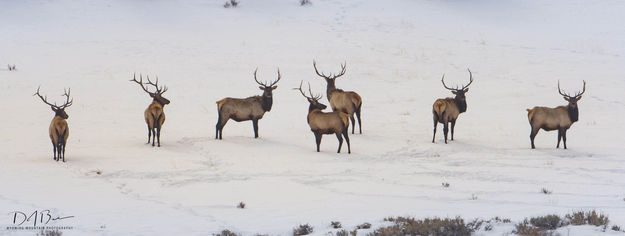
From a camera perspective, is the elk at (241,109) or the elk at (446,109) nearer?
the elk at (446,109)

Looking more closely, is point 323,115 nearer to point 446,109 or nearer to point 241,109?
point 241,109

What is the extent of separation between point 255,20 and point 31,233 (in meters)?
23.1

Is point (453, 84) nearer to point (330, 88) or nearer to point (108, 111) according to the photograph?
point (330, 88)

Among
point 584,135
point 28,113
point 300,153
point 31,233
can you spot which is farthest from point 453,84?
point 31,233

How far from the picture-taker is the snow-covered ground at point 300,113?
11.3 m

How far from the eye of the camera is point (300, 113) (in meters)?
21.0

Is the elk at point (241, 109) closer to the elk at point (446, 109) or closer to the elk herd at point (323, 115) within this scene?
the elk herd at point (323, 115)
